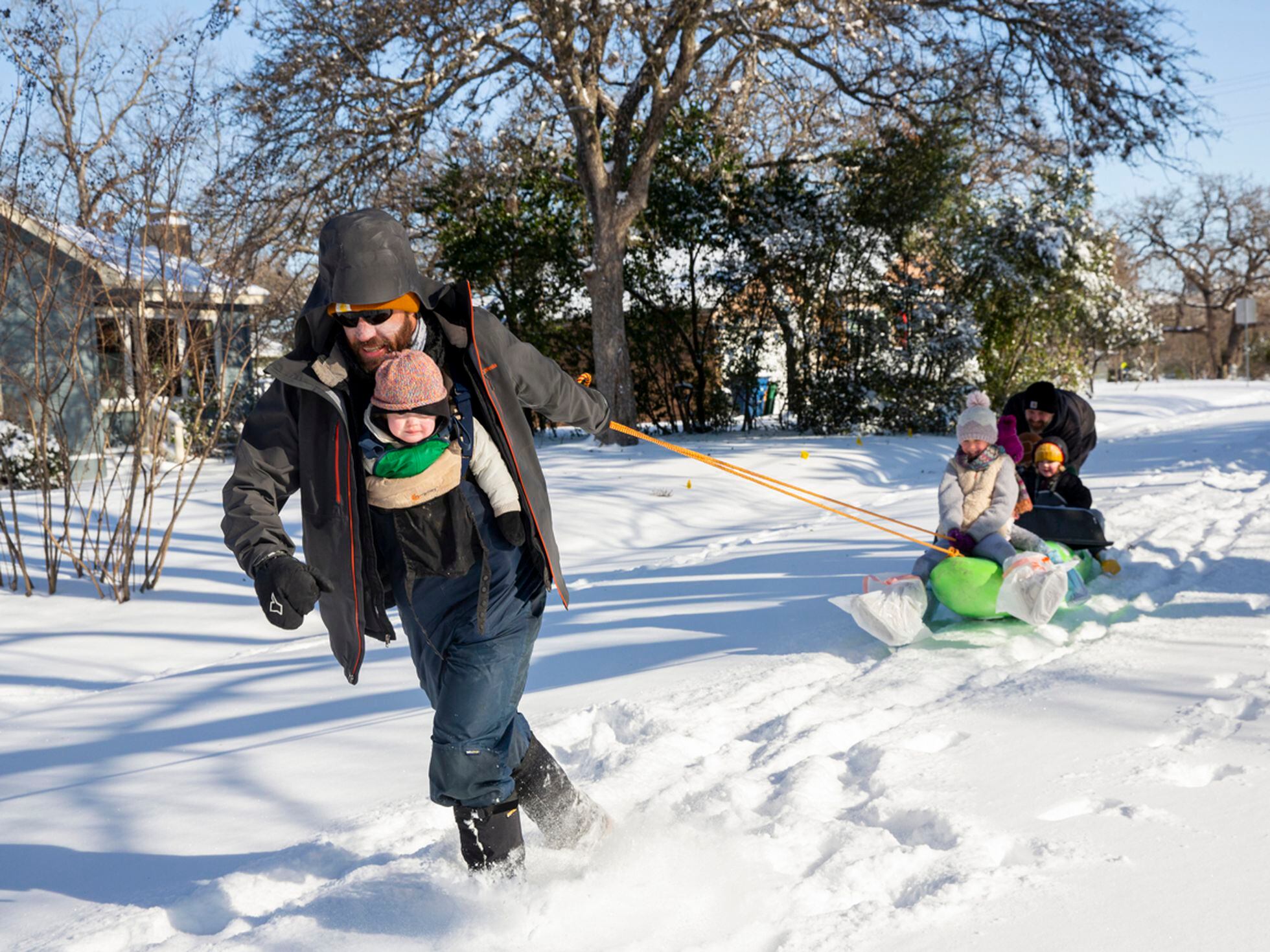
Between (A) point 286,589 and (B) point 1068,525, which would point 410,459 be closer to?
(A) point 286,589

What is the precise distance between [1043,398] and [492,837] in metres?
5.84

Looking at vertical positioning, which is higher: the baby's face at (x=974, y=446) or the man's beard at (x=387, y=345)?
the man's beard at (x=387, y=345)

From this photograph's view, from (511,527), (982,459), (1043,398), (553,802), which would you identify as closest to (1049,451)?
(1043,398)

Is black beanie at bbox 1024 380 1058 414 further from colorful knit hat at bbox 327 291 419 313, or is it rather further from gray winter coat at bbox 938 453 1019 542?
colorful knit hat at bbox 327 291 419 313

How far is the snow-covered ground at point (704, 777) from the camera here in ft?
9.12

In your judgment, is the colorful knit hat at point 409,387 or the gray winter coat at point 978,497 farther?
the gray winter coat at point 978,497

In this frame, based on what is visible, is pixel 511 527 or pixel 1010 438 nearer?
pixel 511 527

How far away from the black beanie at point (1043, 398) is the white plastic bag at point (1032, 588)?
244cm

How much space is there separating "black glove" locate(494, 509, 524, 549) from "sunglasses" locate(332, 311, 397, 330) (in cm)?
60

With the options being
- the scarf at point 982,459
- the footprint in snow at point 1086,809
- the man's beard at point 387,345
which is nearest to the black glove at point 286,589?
the man's beard at point 387,345

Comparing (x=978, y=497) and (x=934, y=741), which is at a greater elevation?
(x=978, y=497)

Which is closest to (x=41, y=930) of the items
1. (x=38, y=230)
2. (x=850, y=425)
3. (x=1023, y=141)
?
(x=38, y=230)

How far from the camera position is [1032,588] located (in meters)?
5.20

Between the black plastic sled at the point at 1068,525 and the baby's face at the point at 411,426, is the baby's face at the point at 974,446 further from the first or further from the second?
the baby's face at the point at 411,426
